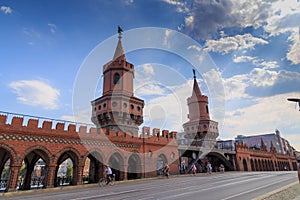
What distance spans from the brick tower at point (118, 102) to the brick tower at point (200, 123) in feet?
58.5

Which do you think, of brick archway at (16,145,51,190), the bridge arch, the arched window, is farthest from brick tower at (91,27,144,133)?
the bridge arch

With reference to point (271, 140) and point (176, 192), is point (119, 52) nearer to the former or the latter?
point (176, 192)

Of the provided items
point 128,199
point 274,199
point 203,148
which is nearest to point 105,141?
point 128,199

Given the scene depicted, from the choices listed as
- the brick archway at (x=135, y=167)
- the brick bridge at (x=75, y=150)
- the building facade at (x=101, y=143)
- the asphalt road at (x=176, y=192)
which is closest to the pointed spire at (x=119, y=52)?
the building facade at (x=101, y=143)

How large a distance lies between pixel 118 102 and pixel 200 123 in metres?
22.3

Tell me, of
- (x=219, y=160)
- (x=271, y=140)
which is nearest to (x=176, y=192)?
(x=219, y=160)

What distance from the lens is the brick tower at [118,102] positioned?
28.0 meters

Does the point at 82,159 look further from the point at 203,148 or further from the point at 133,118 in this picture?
the point at 203,148

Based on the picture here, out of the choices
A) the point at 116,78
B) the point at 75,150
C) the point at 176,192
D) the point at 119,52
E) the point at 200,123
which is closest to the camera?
the point at 176,192

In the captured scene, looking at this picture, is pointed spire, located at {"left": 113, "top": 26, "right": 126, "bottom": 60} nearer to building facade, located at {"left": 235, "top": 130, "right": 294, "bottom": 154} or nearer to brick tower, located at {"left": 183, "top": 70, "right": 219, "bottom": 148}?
brick tower, located at {"left": 183, "top": 70, "right": 219, "bottom": 148}

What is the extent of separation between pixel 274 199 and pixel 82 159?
15.9m

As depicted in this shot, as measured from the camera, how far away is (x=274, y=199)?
7.95m

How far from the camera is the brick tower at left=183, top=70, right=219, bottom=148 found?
43.1m

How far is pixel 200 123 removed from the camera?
1737 inches
